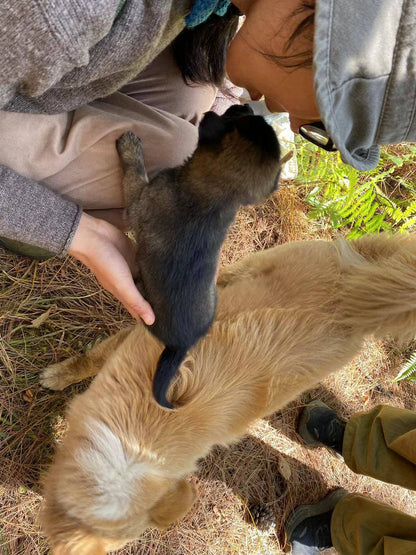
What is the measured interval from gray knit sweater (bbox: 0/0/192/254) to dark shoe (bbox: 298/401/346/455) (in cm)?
227

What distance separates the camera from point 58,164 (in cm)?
138

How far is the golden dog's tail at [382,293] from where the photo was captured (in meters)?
1.79

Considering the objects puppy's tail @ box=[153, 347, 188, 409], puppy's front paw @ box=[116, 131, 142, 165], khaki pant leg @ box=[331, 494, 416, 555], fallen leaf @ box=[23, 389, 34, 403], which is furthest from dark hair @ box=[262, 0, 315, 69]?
khaki pant leg @ box=[331, 494, 416, 555]

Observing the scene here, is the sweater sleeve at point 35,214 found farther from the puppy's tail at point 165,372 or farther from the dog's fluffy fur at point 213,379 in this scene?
the dog's fluffy fur at point 213,379

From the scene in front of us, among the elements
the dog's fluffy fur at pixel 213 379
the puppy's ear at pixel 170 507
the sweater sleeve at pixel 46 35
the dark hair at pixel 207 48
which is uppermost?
the sweater sleeve at pixel 46 35

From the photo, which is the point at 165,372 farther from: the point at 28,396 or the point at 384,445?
the point at 384,445

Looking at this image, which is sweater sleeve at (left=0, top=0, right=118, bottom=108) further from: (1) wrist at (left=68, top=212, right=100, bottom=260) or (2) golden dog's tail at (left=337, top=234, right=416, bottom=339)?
(2) golden dog's tail at (left=337, top=234, right=416, bottom=339)

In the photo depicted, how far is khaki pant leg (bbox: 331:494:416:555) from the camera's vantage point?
2.15 metres

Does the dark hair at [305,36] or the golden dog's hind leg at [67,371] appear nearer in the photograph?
the dark hair at [305,36]

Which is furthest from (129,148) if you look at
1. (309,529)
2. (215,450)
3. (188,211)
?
(309,529)

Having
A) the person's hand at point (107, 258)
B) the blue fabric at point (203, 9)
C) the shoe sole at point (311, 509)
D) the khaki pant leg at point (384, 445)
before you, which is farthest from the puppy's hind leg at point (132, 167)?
the shoe sole at point (311, 509)

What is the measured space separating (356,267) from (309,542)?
79.2 inches

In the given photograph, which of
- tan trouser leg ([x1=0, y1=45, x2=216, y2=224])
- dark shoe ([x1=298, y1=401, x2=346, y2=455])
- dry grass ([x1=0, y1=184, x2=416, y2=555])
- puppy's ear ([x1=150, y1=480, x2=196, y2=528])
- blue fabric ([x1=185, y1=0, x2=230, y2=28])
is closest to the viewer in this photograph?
blue fabric ([x1=185, y1=0, x2=230, y2=28])

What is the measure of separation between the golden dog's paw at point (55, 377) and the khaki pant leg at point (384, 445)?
189cm
